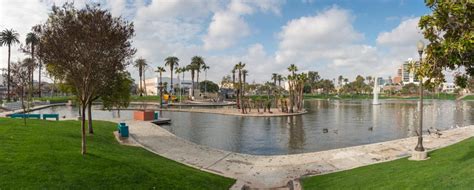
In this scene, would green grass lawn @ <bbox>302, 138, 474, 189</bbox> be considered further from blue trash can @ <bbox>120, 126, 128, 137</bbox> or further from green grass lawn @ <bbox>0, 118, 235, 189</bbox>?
blue trash can @ <bbox>120, 126, 128, 137</bbox>

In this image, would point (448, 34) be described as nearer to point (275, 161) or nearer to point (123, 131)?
point (275, 161)

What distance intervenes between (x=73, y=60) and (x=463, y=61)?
529 inches

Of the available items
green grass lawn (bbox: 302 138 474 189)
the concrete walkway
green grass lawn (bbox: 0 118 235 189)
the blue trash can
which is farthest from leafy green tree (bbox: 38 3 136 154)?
the blue trash can

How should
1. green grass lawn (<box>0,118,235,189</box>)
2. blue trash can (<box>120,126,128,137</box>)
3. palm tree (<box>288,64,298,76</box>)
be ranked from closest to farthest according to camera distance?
1. green grass lawn (<box>0,118,235,189</box>)
2. blue trash can (<box>120,126,128,137</box>)
3. palm tree (<box>288,64,298,76</box>)

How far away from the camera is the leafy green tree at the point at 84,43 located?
1307cm

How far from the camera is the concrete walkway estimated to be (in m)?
17.8

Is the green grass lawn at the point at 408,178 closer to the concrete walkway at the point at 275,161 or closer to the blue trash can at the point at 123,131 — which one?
the concrete walkway at the point at 275,161

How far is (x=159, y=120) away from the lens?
160 ft

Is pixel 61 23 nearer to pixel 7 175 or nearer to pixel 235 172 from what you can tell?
pixel 7 175

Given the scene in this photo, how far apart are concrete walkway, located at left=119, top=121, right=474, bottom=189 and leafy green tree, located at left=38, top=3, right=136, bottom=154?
7.73m

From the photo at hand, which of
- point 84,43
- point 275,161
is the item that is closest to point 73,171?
point 84,43

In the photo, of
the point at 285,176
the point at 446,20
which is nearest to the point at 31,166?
the point at 285,176

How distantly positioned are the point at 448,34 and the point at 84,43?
1265 cm

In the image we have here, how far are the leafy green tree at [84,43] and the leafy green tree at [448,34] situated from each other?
11.3 meters
